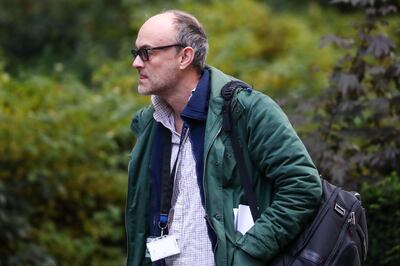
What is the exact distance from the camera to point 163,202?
4.02 metres

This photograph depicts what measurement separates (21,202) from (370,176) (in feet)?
12.2

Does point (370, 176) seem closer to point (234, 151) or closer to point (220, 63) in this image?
point (234, 151)

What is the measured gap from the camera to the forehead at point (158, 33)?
3986 millimetres

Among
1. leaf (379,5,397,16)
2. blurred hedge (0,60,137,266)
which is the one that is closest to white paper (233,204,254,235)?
leaf (379,5,397,16)

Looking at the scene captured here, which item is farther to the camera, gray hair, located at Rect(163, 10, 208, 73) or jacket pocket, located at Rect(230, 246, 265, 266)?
gray hair, located at Rect(163, 10, 208, 73)

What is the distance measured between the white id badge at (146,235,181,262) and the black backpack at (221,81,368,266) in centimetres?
35

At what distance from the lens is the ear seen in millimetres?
4016

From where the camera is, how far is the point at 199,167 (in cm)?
393

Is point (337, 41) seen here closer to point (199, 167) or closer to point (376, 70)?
point (376, 70)

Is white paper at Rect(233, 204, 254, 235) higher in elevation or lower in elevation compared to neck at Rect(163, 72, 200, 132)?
lower

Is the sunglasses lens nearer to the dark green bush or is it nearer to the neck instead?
the neck

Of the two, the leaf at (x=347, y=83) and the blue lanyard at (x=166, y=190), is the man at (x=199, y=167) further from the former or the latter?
the leaf at (x=347, y=83)

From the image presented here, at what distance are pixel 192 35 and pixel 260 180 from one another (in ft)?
2.21

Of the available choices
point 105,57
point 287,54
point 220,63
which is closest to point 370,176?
point 220,63
